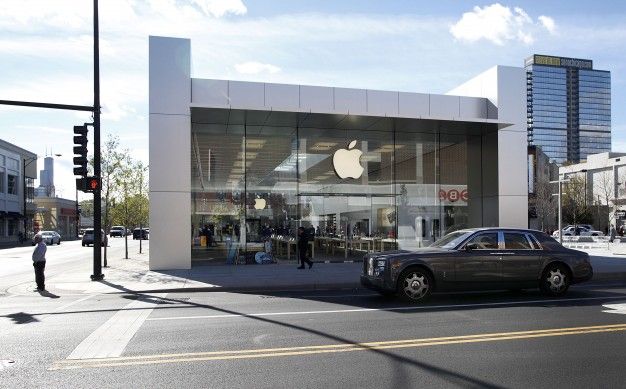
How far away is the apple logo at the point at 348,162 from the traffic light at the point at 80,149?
10213 millimetres

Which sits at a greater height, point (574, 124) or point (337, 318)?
point (574, 124)

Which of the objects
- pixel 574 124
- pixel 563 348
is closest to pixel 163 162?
pixel 563 348

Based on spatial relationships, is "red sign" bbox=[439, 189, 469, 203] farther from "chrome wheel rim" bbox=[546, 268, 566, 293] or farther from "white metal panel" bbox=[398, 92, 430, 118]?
"chrome wheel rim" bbox=[546, 268, 566, 293]

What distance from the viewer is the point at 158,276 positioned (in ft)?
54.9

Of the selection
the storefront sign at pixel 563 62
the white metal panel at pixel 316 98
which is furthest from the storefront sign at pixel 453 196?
the storefront sign at pixel 563 62

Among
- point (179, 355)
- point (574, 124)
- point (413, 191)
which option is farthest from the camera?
point (574, 124)

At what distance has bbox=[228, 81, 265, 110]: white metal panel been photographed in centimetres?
1931

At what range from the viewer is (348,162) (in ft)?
75.8

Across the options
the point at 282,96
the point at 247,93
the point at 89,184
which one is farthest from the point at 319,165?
the point at 89,184

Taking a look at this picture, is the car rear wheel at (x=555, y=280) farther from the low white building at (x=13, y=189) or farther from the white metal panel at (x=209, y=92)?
the low white building at (x=13, y=189)

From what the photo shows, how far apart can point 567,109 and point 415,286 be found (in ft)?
404

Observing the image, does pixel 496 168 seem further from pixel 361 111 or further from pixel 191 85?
pixel 191 85

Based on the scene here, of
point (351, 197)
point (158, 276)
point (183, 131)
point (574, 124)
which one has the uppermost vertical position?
point (574, 124)

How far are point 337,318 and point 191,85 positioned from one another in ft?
40.9
